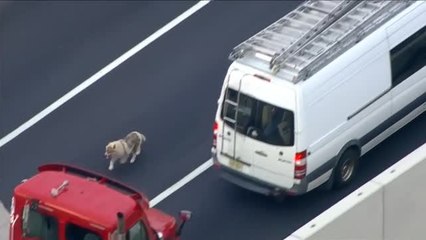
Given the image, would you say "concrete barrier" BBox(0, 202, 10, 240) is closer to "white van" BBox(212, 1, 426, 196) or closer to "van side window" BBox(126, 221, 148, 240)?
"white van" BBox(212, 1, 426, 196)

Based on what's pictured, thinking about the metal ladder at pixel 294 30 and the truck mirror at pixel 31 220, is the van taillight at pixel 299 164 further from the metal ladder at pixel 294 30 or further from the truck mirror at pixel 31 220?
the truck mirror at pixel 31 220

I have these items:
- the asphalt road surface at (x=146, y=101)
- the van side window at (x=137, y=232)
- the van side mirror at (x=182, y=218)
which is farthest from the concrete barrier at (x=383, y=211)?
the asphalt road surface at (x=146, y=101)

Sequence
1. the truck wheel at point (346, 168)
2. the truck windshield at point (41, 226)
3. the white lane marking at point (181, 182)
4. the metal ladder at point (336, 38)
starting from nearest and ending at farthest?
the truck windshield at point (41, 226) < the metal ladder at point (336, 38) < the truck wheel at point (346, 168) < the white lane marking at point (181, 182)

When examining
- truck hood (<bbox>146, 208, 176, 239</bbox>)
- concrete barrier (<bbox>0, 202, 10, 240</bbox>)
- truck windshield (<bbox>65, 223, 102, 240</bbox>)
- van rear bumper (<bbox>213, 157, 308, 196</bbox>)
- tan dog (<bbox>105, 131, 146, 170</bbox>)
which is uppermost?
truck windshield (<bbox>65, 223, 102, 240</bbox>)

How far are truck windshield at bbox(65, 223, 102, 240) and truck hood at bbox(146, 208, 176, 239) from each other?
1.21 meters

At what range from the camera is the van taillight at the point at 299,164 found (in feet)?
70.3

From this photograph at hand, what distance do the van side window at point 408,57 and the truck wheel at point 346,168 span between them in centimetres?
131

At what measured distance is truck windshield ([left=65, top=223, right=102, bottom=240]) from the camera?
729 inches

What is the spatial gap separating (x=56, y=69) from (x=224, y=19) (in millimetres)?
3250

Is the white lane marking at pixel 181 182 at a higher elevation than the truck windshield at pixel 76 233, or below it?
below

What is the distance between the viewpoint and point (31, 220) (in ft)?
62.1

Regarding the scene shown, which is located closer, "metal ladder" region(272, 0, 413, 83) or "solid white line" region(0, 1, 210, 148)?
"metal ladder" region(272, 0, 413, 83)

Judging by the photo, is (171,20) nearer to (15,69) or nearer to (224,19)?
(224,19)

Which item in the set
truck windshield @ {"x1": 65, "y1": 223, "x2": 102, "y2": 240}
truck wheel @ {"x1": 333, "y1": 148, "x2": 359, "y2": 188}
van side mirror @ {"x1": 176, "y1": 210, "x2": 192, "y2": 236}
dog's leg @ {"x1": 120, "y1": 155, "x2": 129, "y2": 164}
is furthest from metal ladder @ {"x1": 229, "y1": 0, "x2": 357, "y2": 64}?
truck windshield @ {"x1": 65, "y1": 223, "x2": 102, "y2": 240}
